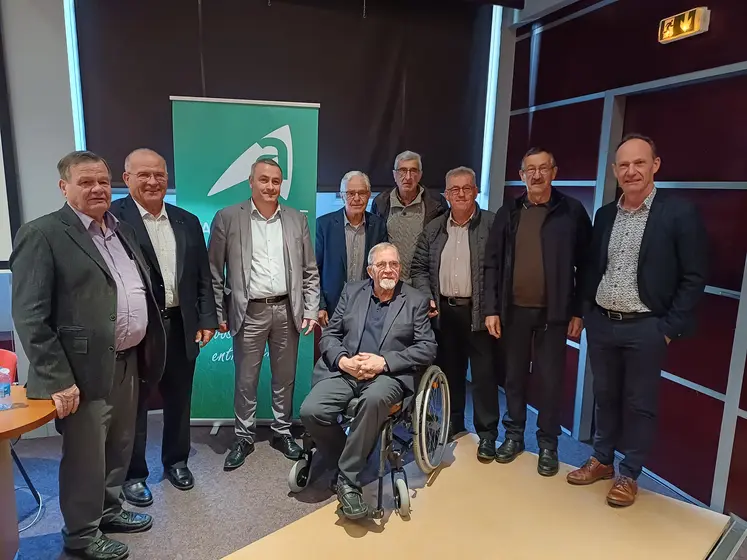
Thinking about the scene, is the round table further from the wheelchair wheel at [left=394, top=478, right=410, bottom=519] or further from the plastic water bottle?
the wheelchair wheel at [left=394, top=478, right=410, bottom=519]

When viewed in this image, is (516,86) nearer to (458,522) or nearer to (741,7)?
(741,7)

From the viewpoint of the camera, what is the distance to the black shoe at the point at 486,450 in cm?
292

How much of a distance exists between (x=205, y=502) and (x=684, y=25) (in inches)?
134

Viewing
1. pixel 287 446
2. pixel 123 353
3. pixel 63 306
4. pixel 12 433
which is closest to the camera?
pixel 12 433

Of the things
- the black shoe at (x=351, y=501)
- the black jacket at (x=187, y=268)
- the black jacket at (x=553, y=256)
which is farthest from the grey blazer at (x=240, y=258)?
the black jacket at (x=553, y=256)

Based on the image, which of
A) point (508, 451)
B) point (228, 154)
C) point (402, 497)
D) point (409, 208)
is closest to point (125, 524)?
point (402, 497)

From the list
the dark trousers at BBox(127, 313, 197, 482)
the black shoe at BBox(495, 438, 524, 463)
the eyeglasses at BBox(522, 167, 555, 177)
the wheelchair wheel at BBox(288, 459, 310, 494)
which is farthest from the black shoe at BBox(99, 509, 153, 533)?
the eyeglasses at BBox(522, 167, 555, 177)

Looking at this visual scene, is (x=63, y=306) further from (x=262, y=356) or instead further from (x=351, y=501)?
(x=351, y=501)

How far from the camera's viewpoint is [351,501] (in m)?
2.33

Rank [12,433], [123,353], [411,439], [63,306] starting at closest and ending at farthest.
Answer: [12,433], [63,306], [123,353], [411,439]

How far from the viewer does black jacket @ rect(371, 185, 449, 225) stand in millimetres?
3203

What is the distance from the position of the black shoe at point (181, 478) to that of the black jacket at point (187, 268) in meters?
0.65

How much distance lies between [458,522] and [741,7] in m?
2.71

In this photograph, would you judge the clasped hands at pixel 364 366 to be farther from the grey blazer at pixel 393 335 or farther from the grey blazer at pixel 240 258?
the grey blazer at pixel 240 258
